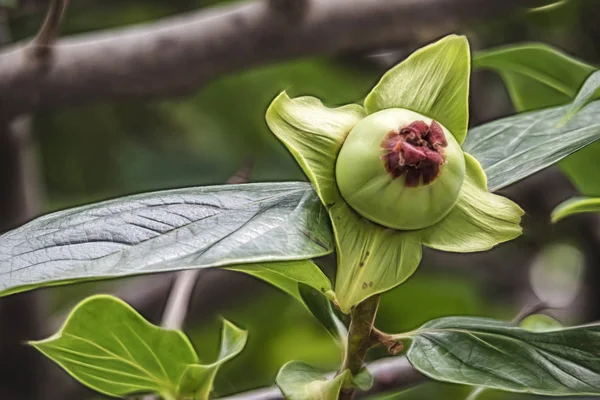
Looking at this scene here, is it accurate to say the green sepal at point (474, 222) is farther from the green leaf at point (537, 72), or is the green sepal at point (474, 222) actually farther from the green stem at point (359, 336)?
the green leaf at point (537, 72)

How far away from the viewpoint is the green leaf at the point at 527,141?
341 mm

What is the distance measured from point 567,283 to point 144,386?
1.06m

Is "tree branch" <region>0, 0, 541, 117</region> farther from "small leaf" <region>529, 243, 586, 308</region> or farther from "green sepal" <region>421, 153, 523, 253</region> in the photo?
"small leaf" <region>529, 243, 586, 308</region>

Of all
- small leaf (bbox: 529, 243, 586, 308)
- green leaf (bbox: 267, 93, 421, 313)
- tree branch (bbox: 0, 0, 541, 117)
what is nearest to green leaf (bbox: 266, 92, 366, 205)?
green leaf (bbox: 267, 93, 421, 313)

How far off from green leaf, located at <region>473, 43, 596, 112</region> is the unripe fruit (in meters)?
0.21

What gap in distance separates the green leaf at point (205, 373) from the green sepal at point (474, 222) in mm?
120

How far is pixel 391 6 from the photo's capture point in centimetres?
74

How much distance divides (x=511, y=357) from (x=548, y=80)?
25cm

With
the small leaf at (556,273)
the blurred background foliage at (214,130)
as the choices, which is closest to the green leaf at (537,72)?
the blurred background foliage at (214,130)

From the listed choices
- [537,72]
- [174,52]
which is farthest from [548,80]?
[174,52]

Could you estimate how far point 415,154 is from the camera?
0.28m

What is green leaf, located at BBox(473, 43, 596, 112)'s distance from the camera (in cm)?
48

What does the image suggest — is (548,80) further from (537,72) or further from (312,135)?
(312,135)

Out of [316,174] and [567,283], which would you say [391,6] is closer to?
[316,174]
